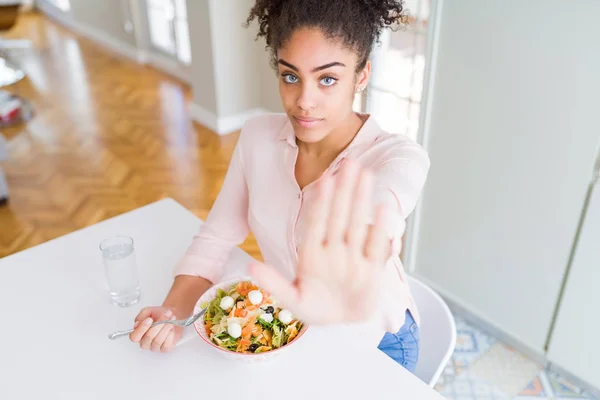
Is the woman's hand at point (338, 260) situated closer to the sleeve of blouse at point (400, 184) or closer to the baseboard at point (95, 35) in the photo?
the sleeve of blouse at point (400, 184)

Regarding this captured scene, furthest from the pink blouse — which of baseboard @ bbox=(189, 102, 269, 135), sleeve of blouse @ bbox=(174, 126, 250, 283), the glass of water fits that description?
baseboard @ bbox=(189, 102, 269, 135)

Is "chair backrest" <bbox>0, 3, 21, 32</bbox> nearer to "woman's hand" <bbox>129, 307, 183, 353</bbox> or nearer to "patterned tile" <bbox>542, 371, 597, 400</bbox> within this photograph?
"woman's hand" <bbox>129, 307, 183, 353</bbox>

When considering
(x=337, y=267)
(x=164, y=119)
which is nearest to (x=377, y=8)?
(x=337, y=267)

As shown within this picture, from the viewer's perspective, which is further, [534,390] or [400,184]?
[534,390]

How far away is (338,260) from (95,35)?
5.79 m

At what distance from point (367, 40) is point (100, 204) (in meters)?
2.35

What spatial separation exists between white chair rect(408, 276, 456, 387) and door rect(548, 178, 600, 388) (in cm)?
78

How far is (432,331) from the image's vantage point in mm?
1255

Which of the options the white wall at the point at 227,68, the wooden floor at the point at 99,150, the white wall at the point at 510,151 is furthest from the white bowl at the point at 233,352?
the white wall at the point at 227,68

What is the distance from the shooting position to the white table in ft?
3.16

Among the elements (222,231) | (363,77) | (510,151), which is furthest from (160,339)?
(510,151)

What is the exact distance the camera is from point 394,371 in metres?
0.99

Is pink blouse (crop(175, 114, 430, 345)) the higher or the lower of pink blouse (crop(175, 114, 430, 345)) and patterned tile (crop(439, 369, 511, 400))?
the higher

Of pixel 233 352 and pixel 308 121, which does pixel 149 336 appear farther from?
pixel 308 121
